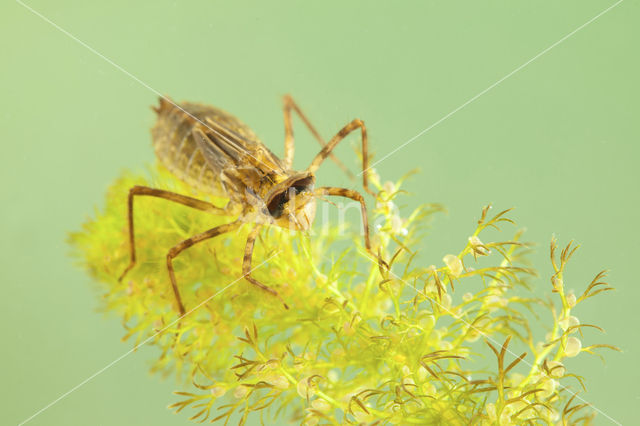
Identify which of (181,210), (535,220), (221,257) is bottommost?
(535,220)

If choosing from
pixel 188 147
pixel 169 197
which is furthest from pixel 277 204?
pixel 188 147

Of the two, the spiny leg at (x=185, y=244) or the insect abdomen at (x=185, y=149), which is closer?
the spiny leg at (x=185, y=244)

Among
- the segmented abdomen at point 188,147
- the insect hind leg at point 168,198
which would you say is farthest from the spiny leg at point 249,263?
the segmented abdomen at point 188,147

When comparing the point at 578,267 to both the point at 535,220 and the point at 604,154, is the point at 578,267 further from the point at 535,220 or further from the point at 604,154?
the point at 604,154

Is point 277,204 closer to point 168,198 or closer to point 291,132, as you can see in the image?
point 168,198

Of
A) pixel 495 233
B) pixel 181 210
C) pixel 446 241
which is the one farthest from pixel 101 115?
pixel 495 233

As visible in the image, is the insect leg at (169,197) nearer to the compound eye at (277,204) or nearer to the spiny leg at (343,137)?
the compound eye at (277,204)

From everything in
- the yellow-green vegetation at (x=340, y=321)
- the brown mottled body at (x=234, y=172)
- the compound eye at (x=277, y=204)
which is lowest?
the yellow-green vegetation at (x=340, y=321)
